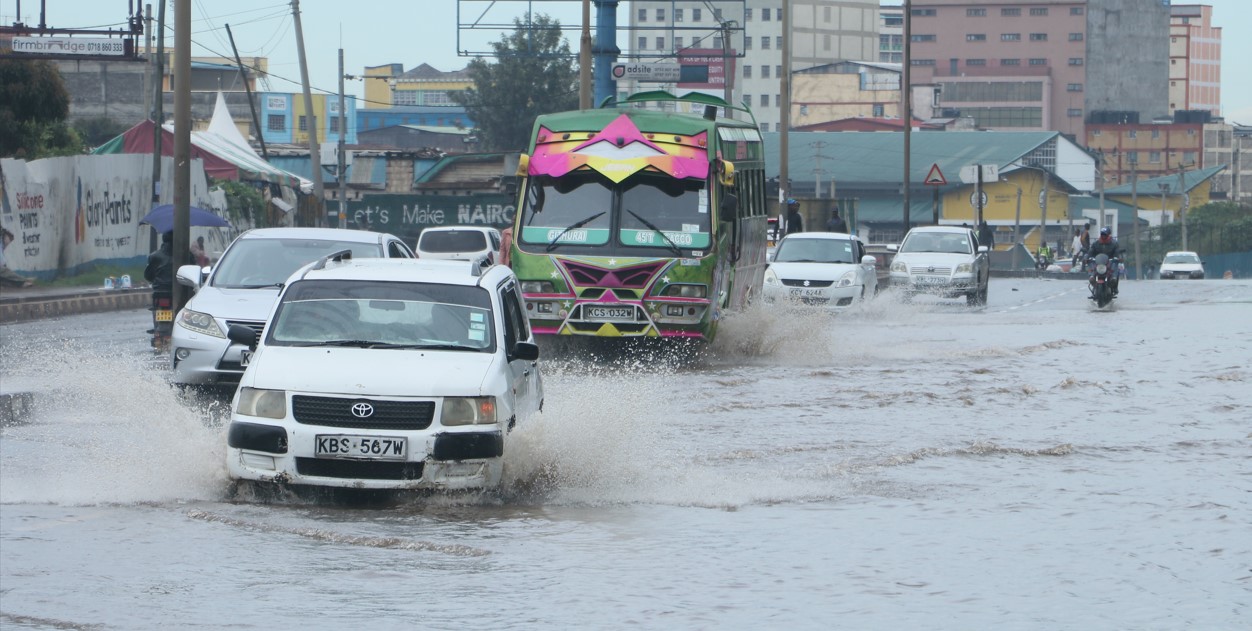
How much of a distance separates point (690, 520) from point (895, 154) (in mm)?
95650

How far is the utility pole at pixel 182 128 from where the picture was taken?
19.9 metres

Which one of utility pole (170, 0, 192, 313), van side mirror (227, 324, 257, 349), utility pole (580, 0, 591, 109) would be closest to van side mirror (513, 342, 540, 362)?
van side mirror (227, 324, 257, 349)

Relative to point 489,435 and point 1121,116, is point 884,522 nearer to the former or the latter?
point 489,435

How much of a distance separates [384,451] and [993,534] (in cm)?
337

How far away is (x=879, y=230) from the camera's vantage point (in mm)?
100625

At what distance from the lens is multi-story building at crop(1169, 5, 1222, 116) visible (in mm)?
161375

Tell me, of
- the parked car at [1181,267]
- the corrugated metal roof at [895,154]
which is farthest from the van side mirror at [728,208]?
the corrugated metal roof at [895,154]

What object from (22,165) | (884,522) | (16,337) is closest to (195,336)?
(884,522)

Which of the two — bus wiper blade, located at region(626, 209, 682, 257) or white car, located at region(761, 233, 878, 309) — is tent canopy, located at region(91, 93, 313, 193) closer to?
white car, located at region(761, 233, 878, 309)

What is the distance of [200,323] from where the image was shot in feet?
46.3

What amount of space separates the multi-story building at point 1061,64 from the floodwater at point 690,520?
395 ft

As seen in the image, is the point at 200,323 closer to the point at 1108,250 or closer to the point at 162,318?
the point at 162,318

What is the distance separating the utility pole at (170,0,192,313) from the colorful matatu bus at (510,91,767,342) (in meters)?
4.18

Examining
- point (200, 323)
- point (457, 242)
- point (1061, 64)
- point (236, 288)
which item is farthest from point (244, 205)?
point (1061, 64)
